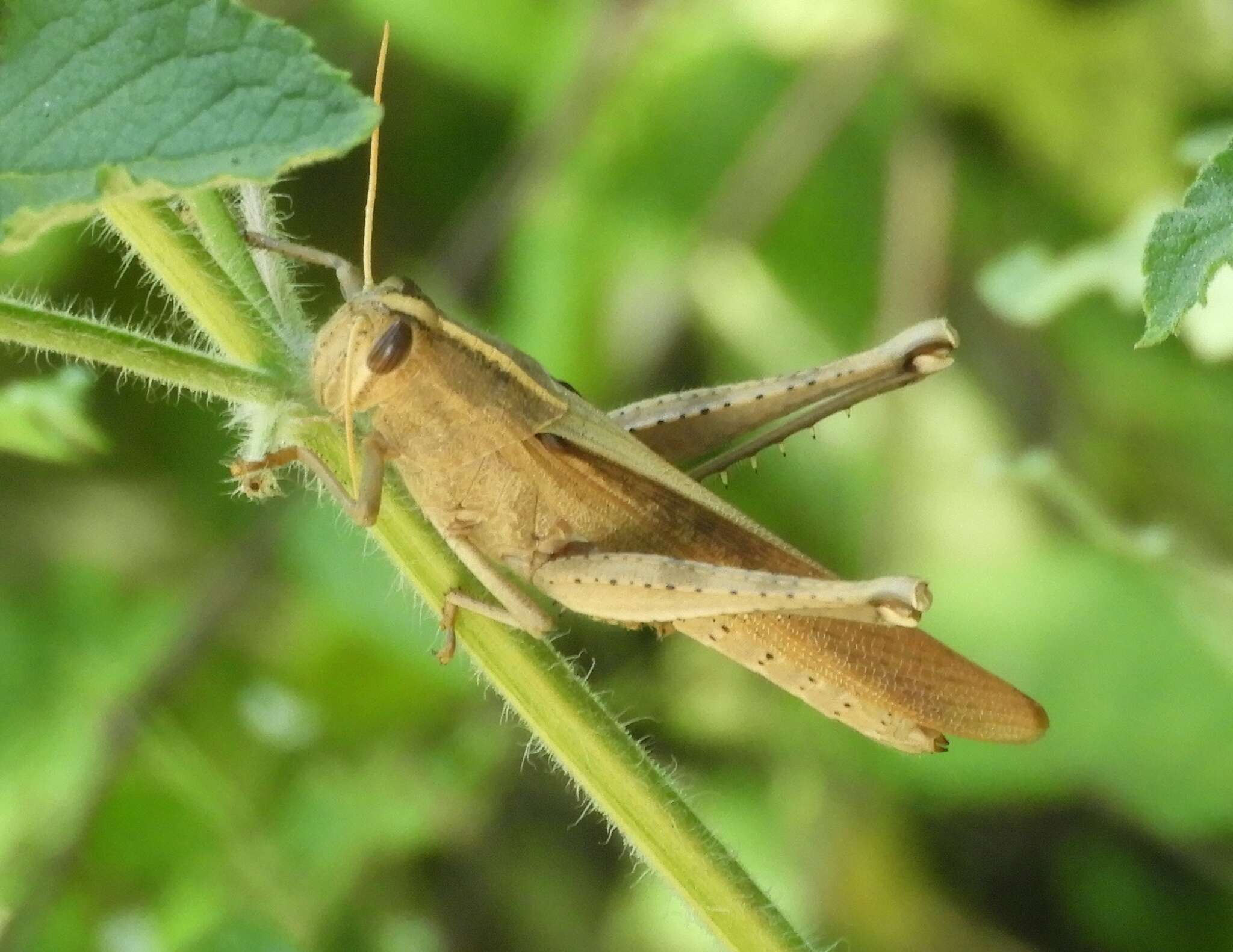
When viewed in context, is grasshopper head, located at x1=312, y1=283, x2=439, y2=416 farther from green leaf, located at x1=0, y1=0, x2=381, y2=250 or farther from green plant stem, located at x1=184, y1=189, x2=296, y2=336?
green leaf, located at x1=0, y1=0, x2=381, y2=250

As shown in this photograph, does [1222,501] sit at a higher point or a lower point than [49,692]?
lower

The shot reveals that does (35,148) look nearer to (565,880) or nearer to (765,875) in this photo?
(765,875)

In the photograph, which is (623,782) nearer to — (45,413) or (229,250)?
(229,250)

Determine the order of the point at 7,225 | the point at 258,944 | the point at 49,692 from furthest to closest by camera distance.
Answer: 1. the point at 49,692
2. the point at 258,944
3. the point at 7,225

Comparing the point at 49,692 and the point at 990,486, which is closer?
the point at 49,692

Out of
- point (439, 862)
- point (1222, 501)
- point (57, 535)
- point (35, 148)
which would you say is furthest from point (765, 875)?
point (35, 148)

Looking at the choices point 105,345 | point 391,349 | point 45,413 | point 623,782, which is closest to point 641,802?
point 623,782
